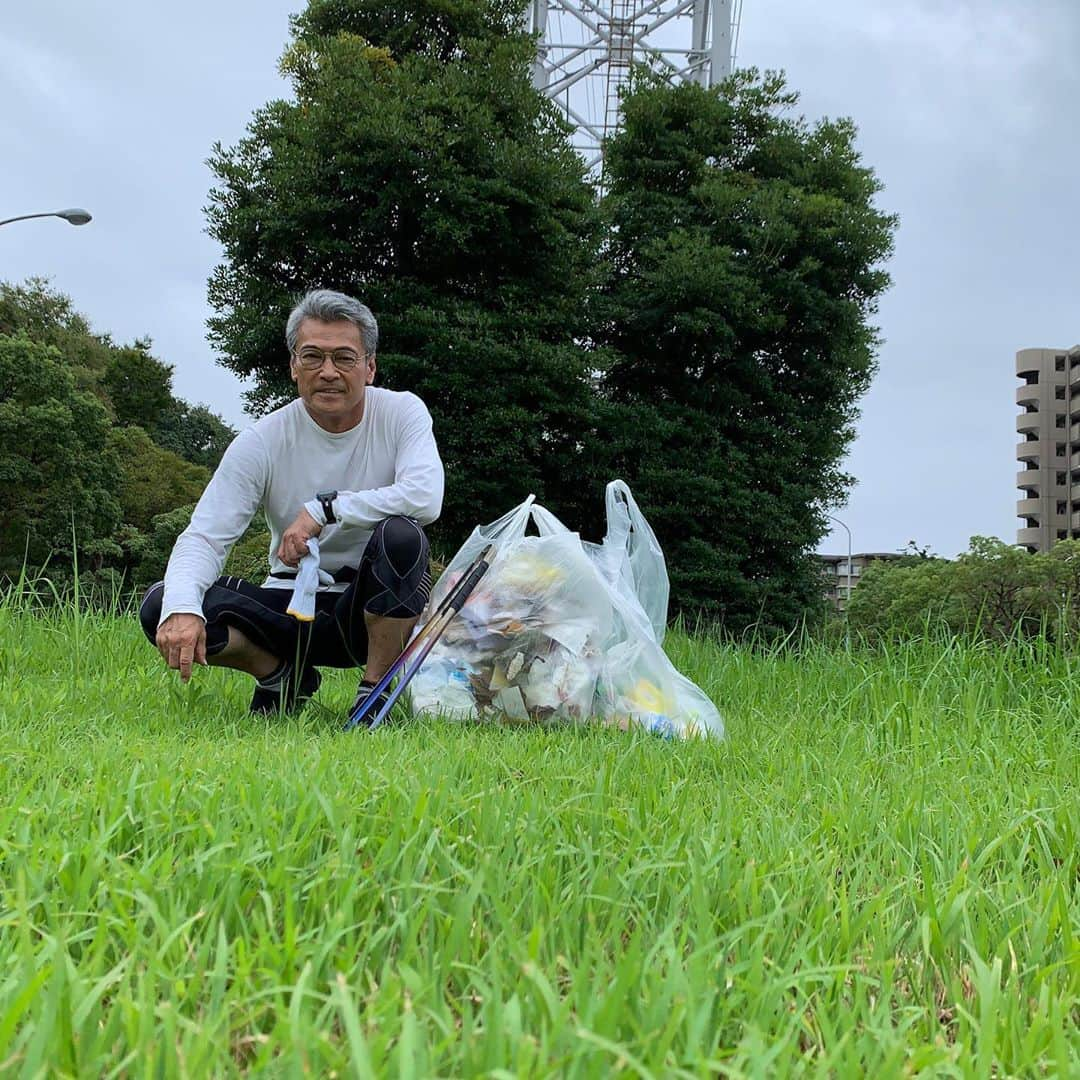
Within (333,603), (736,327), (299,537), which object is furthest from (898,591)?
(299,537)

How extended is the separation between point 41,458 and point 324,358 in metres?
22.7

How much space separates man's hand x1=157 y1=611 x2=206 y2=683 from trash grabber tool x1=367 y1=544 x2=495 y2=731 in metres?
0.56

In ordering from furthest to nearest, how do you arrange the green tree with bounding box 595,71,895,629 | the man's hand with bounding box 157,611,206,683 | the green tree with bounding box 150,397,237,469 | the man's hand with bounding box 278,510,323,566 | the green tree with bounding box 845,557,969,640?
1. the green tree with bounding box 150,397,237,469
2. the green tree with bounding box 845,557,969,640
3. the green tree with bounding box 595,71,895,629
4. the man's hand with bounding box 278,510,323,566
5. the man's hand with bounding box 157,611,206,683

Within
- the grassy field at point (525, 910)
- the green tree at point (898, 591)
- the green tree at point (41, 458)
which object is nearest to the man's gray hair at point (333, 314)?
the grassy field at point (525, 910)

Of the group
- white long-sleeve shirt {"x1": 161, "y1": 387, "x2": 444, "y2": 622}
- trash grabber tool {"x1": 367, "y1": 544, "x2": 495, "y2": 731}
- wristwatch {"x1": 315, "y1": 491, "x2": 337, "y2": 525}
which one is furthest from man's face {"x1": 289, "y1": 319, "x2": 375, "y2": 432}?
trash grabber tool {"x1": 367, "y1": 544, "x2": 495, "y2": 731}

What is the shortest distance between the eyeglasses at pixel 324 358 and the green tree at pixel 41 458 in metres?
21.5

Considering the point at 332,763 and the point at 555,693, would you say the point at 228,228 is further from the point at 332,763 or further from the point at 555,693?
the point at 332,763

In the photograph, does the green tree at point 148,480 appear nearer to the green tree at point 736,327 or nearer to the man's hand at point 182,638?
the green tree at point 736,327

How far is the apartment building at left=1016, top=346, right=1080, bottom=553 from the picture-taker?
6103cm

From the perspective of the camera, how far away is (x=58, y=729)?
2.90 meters

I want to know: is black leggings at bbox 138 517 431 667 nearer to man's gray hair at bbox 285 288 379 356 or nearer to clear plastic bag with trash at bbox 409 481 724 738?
clear plastic bag with trash at bbox 409 481 724 738

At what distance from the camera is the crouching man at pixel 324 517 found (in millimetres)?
3340

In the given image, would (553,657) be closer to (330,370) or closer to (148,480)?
(330,370)

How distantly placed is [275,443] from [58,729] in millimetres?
1117
